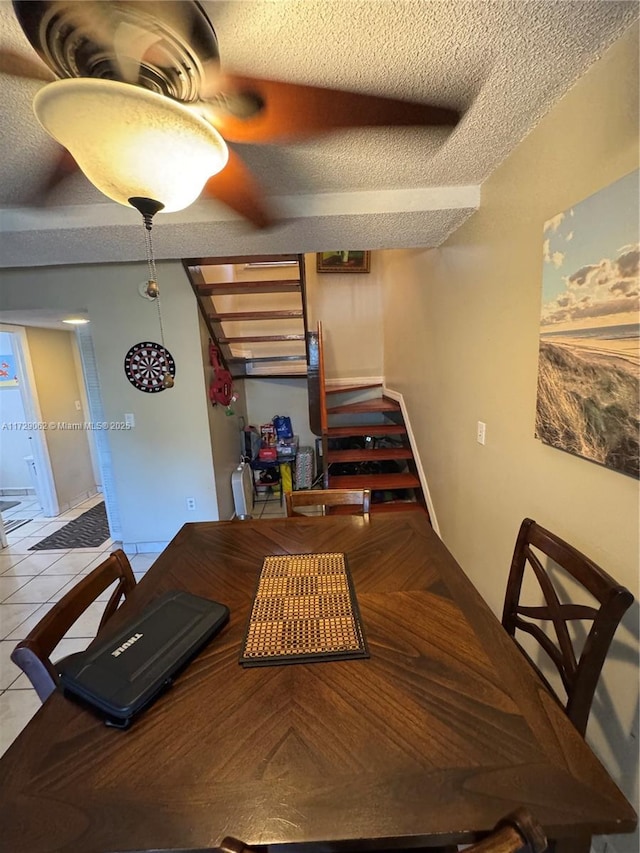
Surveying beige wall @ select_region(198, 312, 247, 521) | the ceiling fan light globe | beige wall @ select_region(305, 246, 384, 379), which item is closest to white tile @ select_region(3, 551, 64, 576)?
beige wall @ select_region(198, 312, 247, 521)

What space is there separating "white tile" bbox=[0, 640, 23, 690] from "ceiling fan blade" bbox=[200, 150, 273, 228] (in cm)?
258

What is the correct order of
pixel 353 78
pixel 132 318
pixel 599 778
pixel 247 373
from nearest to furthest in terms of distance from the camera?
pixel 599 778
pixel 353 78
pixel 132 318
pixel 247 373

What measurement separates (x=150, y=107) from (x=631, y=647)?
177cm

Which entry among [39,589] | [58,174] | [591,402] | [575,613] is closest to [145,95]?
[58,174]

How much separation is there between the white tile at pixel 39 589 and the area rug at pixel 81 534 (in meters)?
0.50

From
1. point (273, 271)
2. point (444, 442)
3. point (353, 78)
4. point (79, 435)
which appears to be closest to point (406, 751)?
point (353, 78)

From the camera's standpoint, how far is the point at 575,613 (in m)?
0.92

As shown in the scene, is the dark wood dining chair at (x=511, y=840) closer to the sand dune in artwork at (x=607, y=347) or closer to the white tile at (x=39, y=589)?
the sand dune in artwork at (x=607, y=347)

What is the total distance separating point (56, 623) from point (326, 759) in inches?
29.9

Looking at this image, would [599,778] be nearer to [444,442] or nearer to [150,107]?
[150,107]

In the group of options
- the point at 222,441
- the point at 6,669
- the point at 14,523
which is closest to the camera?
the point at 6,669

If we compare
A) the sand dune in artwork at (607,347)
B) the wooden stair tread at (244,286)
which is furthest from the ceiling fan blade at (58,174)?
the sand dune in artwork at (607,347)

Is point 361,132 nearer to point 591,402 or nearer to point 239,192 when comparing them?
point 239,192

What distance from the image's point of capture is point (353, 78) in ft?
3.21
